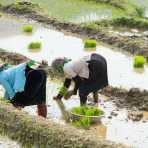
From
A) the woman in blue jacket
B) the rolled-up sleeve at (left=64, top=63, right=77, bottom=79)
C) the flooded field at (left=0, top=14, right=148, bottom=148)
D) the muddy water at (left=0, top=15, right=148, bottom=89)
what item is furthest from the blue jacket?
the muddy water at (left=0, top=15, right=148, bottom=89)

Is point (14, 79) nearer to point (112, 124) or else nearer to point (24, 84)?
point (24, 84)

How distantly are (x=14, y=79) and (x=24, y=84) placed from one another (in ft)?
0.49

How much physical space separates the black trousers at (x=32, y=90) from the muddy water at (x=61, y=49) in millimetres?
2014

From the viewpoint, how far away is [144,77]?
31.6 ft

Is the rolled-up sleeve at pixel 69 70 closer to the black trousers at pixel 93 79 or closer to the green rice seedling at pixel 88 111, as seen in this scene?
the black trousers at pixel 93 79

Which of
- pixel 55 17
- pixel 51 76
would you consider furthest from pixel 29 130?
pixel 55 17

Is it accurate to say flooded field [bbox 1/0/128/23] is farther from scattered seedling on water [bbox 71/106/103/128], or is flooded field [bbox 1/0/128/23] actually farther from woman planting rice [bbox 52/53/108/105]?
scattered seedling on water [bbox 71/106/103/128]

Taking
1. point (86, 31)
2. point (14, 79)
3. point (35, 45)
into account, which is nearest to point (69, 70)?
point (14, 79)

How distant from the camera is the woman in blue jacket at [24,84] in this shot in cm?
709

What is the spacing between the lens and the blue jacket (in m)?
7.07

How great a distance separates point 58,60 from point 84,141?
2.41 meters

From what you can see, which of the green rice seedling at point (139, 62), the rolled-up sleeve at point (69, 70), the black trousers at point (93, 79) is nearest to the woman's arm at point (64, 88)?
the black trousers at point (93, 79)

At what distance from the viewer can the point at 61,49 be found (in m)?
11.7

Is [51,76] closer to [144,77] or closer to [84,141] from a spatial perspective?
[144,77]
